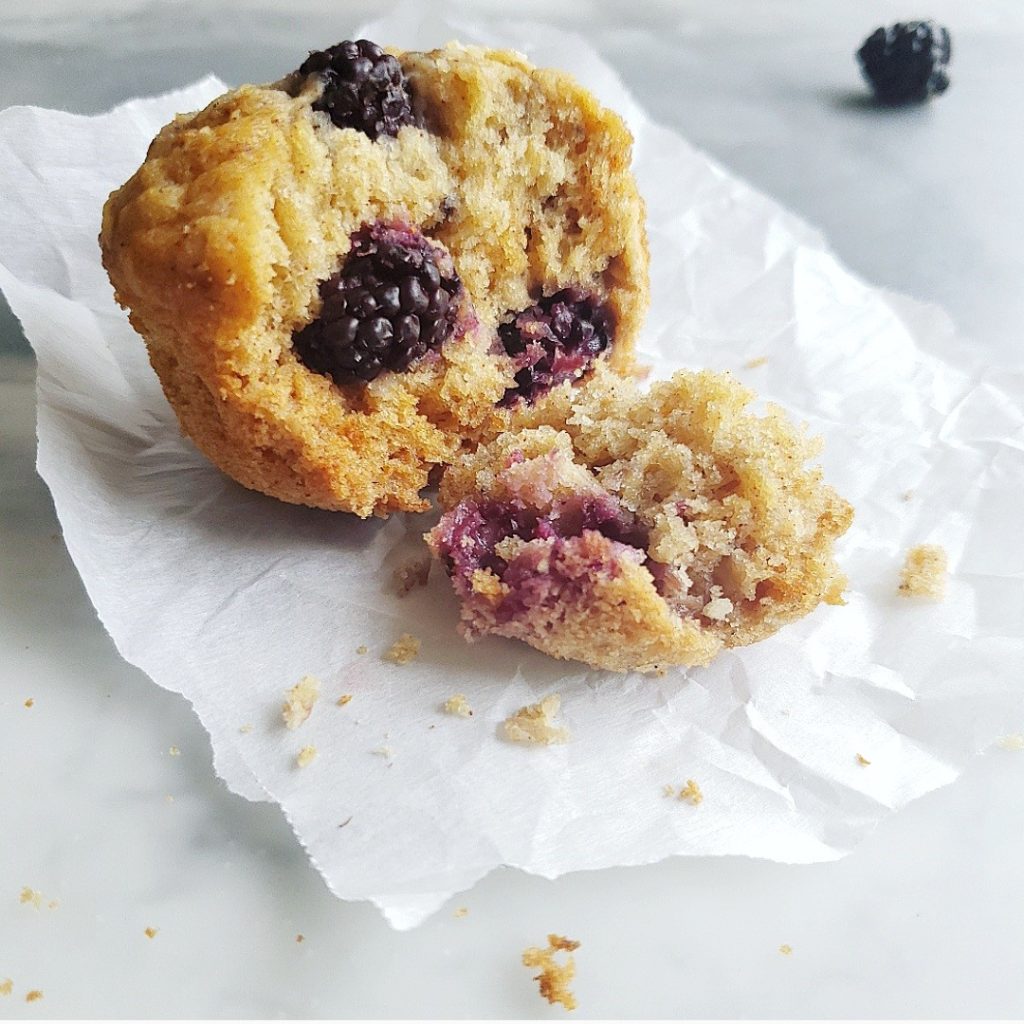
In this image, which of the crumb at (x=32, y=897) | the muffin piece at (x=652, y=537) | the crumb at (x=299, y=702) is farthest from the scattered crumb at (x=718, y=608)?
the crumb at (x=32, y=897)

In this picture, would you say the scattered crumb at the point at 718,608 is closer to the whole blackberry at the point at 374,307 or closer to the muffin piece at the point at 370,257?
the muffin piece at the point at 370,257

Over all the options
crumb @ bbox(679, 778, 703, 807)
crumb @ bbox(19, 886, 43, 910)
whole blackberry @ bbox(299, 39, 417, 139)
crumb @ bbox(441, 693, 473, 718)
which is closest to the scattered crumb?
crumb @ bbox(679, 778, 703, 807)

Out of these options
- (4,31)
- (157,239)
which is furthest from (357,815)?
(4,31)

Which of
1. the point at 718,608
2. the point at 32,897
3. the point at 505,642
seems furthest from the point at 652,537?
the point at 32,897

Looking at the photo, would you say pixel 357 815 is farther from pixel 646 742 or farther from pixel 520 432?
pixel 520 432

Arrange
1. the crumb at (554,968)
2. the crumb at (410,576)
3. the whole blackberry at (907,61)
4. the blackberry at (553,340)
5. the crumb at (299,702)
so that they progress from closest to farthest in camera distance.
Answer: the crumb at (554,968) → the crumb at (299,702) → the crumb at (410,576) → the blackberry at (553,340) → the whole blackberry at (907,61)

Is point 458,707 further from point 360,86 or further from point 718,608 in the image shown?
point 360,86
